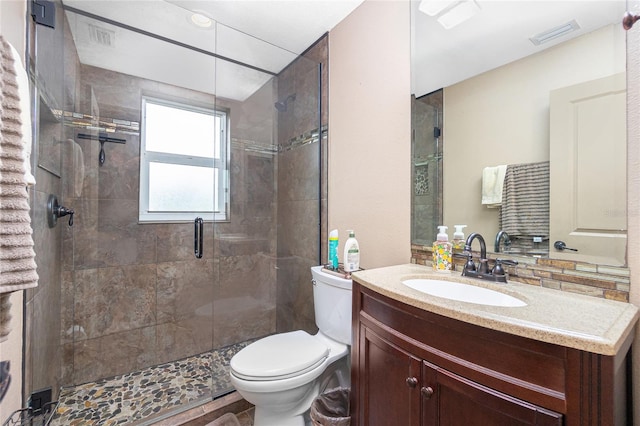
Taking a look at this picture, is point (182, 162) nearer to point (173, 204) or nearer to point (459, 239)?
point (173, 204)

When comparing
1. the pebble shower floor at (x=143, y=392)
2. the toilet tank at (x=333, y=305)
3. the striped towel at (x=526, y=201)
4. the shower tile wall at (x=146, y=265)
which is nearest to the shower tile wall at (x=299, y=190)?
the shower tile wall at (x=146, y=265)

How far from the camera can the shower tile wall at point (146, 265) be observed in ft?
6.16

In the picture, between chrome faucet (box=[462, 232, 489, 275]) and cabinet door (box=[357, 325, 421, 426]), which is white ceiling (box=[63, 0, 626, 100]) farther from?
cabinet door (box=[357, 325, 421, 426])

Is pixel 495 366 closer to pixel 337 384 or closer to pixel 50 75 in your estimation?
pixel 337 384

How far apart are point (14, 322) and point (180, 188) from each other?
143 cm

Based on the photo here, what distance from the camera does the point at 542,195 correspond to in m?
0.99

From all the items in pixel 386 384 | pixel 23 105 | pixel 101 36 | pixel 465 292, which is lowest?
pixel 386 384

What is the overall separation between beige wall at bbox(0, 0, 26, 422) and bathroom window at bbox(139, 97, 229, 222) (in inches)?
41.6

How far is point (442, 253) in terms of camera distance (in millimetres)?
1182

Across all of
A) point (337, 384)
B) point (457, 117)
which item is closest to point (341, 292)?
point (337, 384)

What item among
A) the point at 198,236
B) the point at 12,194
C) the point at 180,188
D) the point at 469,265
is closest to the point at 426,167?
the point at 469,265

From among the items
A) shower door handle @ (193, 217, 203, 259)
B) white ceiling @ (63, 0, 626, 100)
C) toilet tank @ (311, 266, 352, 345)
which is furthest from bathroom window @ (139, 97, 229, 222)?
toilet tank @ (311, 266, 352, 345)

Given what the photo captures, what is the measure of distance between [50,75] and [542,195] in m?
2.39

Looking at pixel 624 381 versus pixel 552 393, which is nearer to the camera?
pixel 552 393
